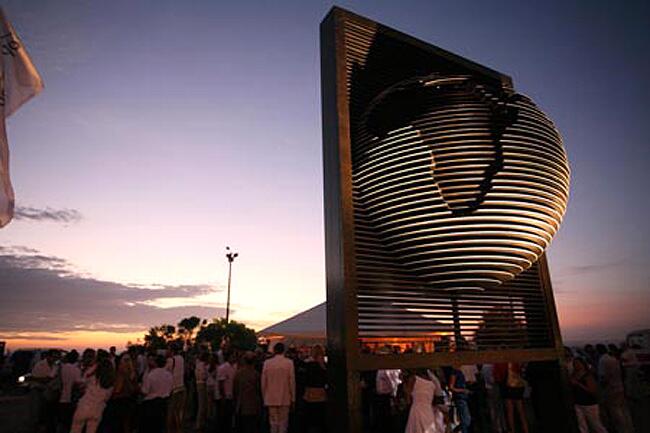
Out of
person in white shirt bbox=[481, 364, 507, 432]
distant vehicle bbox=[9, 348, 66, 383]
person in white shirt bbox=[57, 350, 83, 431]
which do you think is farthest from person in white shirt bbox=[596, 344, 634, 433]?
distant vehicle bbox=[9, 348, 66, 383]

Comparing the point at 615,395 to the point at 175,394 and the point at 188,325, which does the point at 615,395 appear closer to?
the point at 175,394

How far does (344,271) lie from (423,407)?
419 cm

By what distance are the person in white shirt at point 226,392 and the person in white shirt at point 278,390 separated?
2.05 m

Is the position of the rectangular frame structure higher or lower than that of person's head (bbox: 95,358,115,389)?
higher

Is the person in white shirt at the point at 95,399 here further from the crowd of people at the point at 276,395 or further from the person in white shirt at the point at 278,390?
the person in white shirt at the point at 278,390

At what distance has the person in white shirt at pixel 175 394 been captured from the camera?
9.05m

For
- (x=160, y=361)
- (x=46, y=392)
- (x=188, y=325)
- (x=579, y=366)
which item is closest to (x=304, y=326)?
(x=160, y=361)

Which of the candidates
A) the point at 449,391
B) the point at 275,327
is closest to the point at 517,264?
the point at 449,391

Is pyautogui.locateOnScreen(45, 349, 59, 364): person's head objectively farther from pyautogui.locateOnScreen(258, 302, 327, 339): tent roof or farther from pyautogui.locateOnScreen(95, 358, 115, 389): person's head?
pyautogui.locateOnScreen(258, 302, 327, 339): tent roof

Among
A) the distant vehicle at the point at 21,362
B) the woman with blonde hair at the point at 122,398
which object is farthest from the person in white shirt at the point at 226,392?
the distant vehicle at the point at 21,362

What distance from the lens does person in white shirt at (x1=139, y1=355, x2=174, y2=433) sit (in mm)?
7949

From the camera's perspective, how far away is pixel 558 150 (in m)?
2.74

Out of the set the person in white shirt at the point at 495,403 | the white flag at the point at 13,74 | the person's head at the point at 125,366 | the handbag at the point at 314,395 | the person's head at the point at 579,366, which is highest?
the white flag at the point at 13,74

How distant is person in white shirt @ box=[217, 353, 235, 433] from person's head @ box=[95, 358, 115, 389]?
8.47 ft
